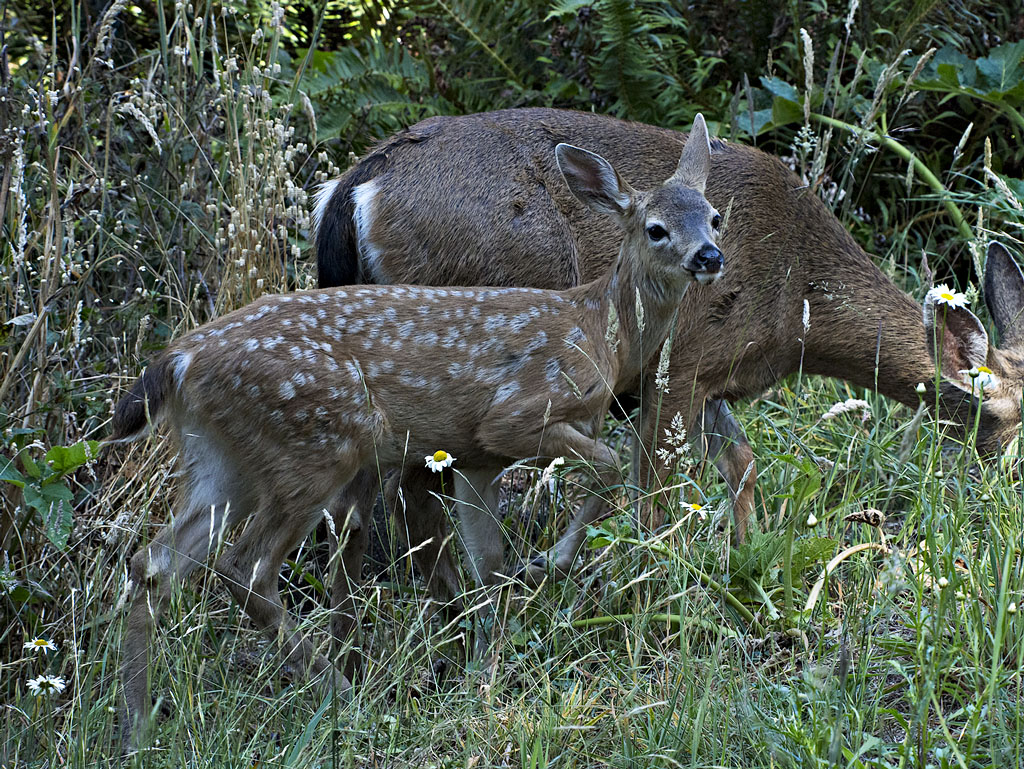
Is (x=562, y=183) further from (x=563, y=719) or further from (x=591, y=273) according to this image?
(x=563, y=719)

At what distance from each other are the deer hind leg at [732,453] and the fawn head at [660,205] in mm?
753

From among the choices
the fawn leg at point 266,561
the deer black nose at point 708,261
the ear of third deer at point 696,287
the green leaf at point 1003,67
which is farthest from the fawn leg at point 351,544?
the green leaf at point 1003,67

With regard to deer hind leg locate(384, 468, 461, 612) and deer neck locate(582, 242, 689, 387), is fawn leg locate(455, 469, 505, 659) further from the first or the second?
deer neck locate(582, 242, 689, 387)

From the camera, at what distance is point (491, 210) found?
4.95 meters

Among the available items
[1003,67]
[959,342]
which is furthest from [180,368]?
[1003,67]

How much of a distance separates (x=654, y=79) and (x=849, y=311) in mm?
1828

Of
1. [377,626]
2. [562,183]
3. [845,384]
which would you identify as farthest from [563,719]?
[845,384]

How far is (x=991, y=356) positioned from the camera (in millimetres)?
5211

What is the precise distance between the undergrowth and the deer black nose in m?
0.70

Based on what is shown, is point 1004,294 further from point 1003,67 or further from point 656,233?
point 656,233

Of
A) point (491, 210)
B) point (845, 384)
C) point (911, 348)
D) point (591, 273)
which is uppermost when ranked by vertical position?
point (491, 210)

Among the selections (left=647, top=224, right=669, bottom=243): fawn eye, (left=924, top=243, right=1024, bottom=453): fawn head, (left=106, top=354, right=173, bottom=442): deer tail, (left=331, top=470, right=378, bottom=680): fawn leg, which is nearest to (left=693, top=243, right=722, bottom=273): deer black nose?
(left=647, top=224, right=669, bottom=243): fawn eye

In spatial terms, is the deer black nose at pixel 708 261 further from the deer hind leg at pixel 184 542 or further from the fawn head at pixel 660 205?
the deer hind leg at pixel 184 542

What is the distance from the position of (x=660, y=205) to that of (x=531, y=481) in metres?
1.26
